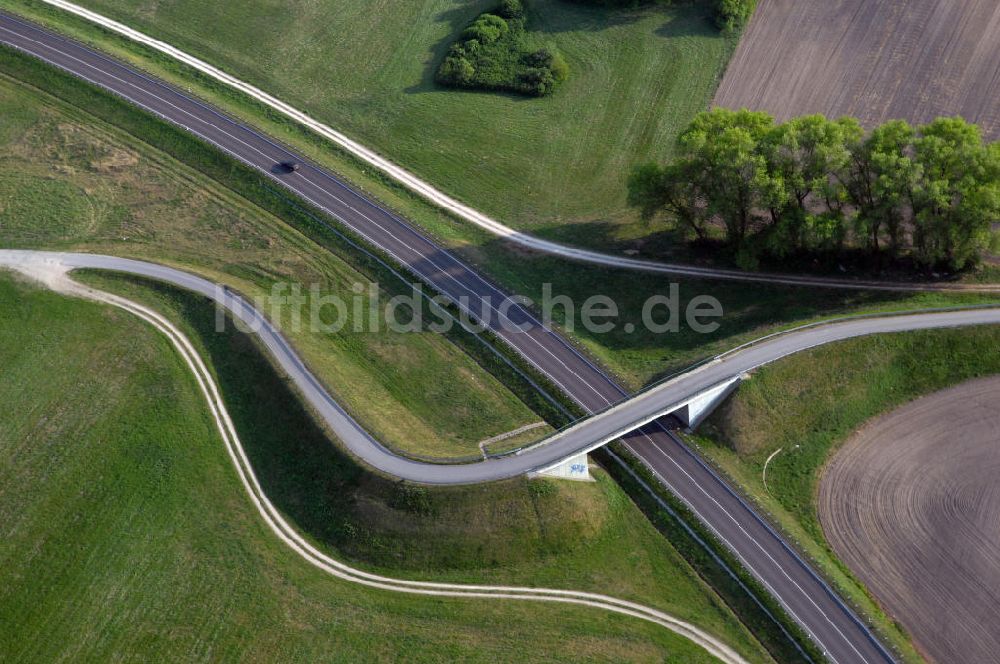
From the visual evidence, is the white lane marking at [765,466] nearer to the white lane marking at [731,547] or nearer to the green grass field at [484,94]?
the white lane marking at [731,547]

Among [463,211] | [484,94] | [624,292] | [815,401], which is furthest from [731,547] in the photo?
[484,94]

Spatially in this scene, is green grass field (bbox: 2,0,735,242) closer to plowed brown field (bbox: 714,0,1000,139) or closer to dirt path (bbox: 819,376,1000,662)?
plowed brown field (bbox: 714,0,1000,139)

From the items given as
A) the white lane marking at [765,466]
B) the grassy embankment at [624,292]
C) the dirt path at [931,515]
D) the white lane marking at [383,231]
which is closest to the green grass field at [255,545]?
the white lane marking at [765,466]

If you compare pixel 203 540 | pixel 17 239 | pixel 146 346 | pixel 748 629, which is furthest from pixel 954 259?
pixel 17 239

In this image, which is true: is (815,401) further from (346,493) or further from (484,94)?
(484,94)

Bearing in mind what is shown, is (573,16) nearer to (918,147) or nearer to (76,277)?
(918,147)

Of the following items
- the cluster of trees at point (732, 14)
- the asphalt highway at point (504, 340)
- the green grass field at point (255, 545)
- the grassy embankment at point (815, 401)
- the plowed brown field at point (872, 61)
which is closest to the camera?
the green grass field at point (255, 545)
